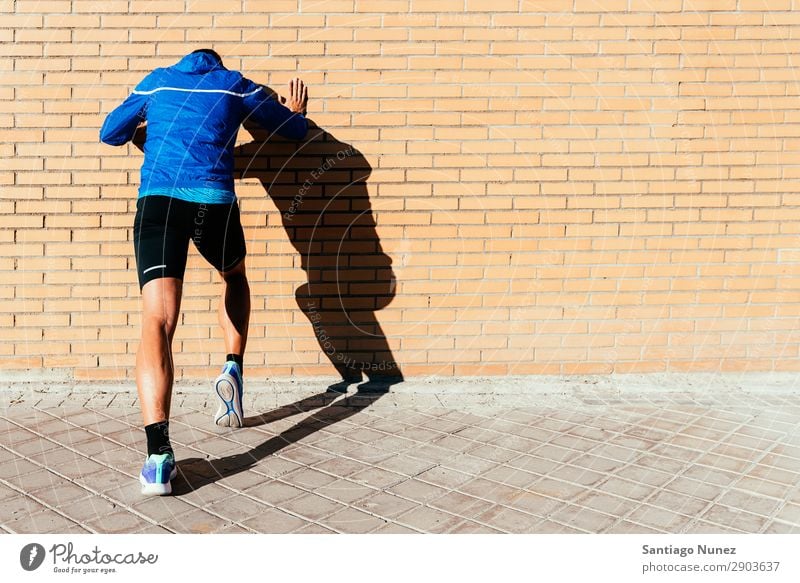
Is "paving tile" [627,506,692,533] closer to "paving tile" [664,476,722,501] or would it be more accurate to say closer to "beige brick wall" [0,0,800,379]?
"paving tile" [664,476,722,501]

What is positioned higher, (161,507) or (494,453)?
(494,453)

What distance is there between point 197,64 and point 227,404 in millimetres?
1888

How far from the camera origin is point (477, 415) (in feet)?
16.7

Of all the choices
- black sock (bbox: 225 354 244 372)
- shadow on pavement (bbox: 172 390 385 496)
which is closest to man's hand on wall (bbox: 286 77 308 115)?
black sock (bbox: 225 354 244 372)

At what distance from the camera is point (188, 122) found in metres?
4.37

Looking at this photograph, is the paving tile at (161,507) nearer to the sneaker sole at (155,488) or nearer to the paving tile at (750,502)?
the sneaker sole at (155,488)

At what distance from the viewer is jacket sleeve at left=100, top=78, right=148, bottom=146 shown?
14.7 ft

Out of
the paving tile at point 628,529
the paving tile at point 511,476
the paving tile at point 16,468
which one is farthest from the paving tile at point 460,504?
the paving tile at point 16,468

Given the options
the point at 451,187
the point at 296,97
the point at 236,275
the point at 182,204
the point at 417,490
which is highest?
the point at 296,97

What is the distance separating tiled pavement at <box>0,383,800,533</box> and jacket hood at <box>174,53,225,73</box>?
2000 mm

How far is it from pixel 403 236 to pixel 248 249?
1007 millimetres

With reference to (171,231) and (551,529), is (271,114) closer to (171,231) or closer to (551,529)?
(171,231)

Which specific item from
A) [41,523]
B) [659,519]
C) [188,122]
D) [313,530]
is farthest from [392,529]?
[188,122]

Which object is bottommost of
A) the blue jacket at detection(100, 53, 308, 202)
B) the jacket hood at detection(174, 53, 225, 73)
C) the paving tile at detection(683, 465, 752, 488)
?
the paving tile at detection(683, 465, 752, 488)
